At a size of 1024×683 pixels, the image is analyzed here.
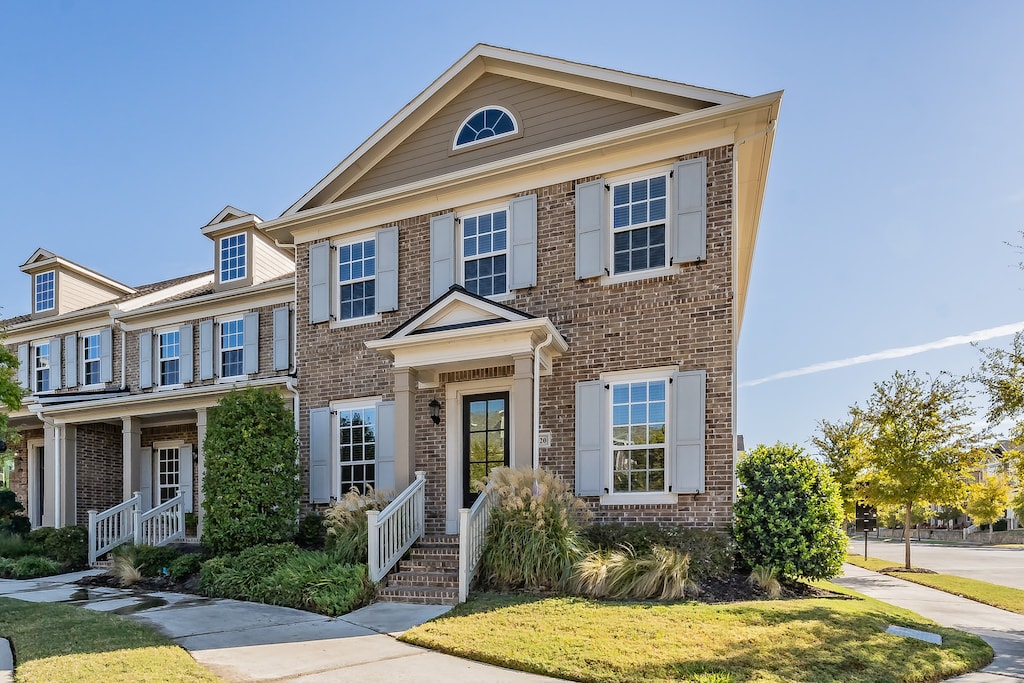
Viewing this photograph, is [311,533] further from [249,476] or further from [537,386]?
[537,386]

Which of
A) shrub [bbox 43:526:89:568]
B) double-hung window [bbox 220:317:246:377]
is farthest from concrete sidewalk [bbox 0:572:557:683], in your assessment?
double-hung window [bbox 220:317:246:377]

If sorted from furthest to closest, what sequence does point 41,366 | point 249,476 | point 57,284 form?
point 57,284, point 41,366, point 249,476

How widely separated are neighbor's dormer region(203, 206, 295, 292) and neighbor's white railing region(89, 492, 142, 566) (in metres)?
5.47

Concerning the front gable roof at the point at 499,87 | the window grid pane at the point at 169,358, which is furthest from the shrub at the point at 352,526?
the window grid pane at the point at 169,358

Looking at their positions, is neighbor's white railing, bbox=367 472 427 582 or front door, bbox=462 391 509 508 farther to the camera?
front door, bbox=462 391 509 508

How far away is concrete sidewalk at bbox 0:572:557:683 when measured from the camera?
6070 millimetres

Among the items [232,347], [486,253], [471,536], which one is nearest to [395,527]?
[471,536]

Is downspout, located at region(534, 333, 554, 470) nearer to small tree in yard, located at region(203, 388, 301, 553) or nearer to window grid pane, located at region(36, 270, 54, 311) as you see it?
small tree in yard, located at region(203, 388, 301, 553)

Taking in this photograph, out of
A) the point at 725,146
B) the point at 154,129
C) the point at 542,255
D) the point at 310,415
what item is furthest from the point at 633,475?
the point at 154,129

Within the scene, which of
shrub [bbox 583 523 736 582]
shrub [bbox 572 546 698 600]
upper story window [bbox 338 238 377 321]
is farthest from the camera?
upper story window [bbox 338 238 377 321]

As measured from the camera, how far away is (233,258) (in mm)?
17469

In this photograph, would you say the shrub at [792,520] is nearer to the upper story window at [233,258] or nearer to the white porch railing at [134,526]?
the white porch railing at [134,526]

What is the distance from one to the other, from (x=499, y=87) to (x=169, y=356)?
11036mm

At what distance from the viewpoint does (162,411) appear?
49.8 feet
